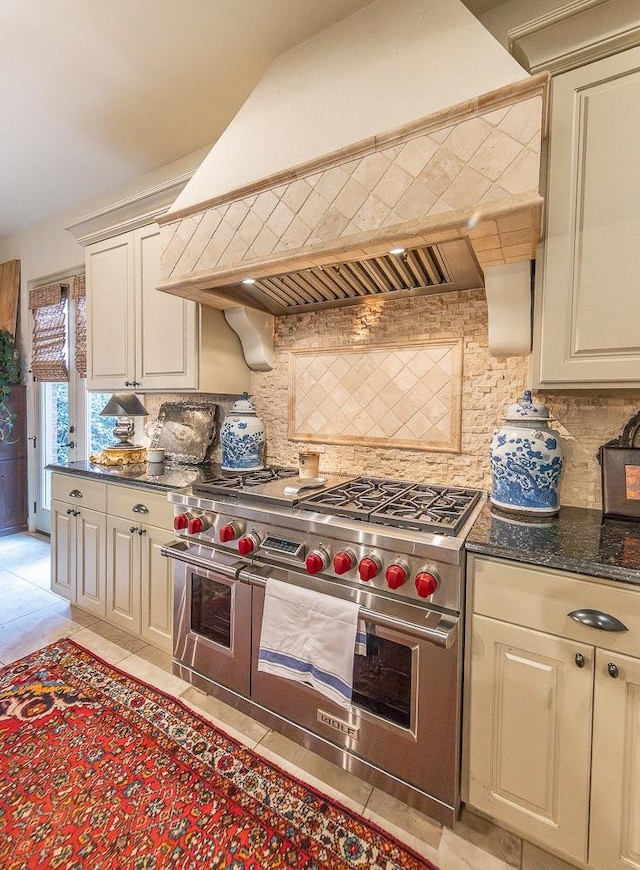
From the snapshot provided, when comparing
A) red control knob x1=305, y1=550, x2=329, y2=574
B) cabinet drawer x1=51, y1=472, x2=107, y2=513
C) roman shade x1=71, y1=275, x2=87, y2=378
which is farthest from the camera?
roman shade x1=71, y1=275, x2=87, y2=378

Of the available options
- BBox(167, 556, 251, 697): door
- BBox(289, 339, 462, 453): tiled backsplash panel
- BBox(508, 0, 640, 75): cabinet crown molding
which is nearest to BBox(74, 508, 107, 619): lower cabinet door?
BBox(167, 556, 251, 697): door

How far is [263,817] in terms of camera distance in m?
1.29

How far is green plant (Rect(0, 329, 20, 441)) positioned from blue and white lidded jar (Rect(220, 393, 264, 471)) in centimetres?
300

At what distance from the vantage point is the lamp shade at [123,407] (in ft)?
8.25

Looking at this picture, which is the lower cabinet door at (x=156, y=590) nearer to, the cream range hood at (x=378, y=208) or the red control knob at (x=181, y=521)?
the red control knob at (x=181, y=521)

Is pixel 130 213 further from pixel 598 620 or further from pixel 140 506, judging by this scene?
pixel 598 620

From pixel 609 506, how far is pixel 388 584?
0.89m

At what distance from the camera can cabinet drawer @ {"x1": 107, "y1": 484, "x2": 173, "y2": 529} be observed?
6.41 feet

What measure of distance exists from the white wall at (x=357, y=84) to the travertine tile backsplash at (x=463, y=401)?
0.73 meters

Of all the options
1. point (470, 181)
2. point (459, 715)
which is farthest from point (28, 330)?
point (459, 715)

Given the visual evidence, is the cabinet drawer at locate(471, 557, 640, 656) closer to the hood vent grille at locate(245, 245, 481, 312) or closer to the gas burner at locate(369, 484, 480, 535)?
the gas burner at locate(369, 484, 480, 535)

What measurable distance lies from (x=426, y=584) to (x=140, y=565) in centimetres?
157

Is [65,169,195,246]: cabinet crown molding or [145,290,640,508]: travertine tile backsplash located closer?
[145,290,640,508]: travertine tile backsplash

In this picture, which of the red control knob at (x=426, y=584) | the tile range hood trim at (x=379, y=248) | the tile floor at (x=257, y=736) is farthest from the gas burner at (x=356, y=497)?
the tile floor at (x=257, y=736)
